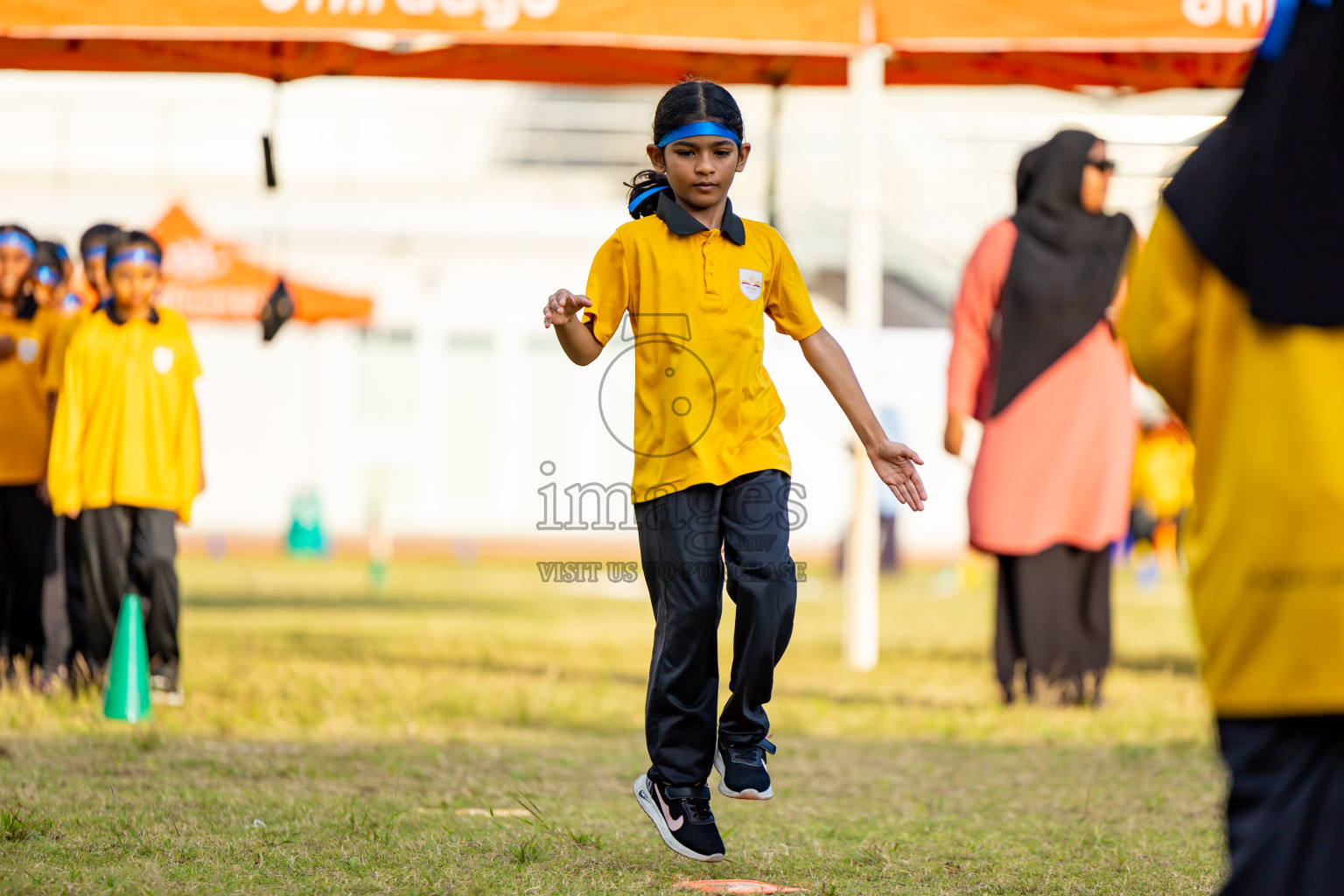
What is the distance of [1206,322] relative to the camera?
222 cm

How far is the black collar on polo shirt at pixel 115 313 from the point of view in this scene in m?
6.54

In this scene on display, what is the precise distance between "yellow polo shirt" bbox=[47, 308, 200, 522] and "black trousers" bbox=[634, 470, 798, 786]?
3.34 m

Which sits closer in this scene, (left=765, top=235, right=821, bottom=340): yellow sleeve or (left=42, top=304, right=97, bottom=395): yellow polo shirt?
(left=765, top=235, right=821, bottom=340): yellow sleeve

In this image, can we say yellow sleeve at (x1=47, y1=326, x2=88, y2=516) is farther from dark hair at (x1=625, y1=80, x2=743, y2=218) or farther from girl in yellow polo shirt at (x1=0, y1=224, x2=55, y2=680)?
dark hair at (x1=625, y1=80, x2=743, y2=218)

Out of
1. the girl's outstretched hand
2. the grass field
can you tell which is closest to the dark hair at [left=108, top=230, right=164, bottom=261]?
the grass field

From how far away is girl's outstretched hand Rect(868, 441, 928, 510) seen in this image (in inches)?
138

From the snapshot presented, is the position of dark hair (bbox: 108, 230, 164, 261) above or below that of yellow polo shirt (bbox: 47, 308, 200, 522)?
above

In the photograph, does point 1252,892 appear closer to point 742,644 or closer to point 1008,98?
point 742,644

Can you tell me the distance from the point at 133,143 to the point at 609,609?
12.6 m

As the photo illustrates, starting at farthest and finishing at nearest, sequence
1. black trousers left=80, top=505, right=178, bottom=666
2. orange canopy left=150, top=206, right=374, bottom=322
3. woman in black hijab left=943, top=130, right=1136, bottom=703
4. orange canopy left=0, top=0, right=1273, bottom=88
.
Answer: orange canopy left=150, top=206, right=374, bottom=322, orange canopy left=0, top=0, right=1273, bottom=88, woman in black hijab left=943, top=130, right=1136, bottom=703, black trousers left=80, top=505, right=178, bottom=666

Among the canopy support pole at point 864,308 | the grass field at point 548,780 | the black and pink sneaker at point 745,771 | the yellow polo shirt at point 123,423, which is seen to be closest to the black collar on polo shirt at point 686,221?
the black and pink sneaker at point 745,771

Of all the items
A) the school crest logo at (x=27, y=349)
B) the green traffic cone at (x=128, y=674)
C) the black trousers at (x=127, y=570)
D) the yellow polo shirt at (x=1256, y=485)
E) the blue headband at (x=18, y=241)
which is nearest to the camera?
the yellow polo shirt at (x=1256, y=485)

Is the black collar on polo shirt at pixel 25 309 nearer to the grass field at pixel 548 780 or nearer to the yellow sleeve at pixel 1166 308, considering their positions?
the grass field at pixel 548 780

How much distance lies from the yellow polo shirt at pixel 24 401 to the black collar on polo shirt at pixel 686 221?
13.9ft
